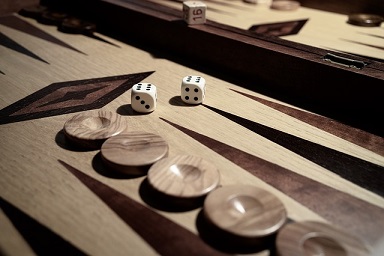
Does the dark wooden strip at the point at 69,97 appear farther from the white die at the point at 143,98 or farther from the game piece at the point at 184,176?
the game piece at the point at 184,176

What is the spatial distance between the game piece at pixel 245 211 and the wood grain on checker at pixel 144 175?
0.17ft

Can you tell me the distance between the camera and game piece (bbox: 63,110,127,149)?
1372 millimetres

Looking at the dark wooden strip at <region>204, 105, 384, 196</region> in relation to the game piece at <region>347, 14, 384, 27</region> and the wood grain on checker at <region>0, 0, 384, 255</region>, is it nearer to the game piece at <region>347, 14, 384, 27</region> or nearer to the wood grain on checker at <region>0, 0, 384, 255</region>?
the wood grain on checker at <region>0, 0, 384, 255</region>

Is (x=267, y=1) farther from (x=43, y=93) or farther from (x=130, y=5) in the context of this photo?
(x=43, y=93)

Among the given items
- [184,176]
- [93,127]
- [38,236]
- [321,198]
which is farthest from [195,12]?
[38,236]

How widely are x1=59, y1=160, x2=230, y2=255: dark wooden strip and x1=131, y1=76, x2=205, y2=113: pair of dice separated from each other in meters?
0.46

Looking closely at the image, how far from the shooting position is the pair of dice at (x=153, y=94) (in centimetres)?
159

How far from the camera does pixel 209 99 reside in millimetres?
1750

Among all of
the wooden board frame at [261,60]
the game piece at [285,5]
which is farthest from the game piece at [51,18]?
the game piece at [285,5]

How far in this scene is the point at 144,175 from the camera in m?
1.26

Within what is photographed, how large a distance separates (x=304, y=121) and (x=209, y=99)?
1.34 feet

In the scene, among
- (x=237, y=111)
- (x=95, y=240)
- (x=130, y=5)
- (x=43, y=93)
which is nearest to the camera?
(x=95, y=240)

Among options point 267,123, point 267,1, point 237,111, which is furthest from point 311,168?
point 267,1

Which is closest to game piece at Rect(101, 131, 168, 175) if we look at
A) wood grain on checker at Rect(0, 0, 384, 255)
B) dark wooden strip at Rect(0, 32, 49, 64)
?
wood grain on checker at Rect(0, 0, 384, 255)
